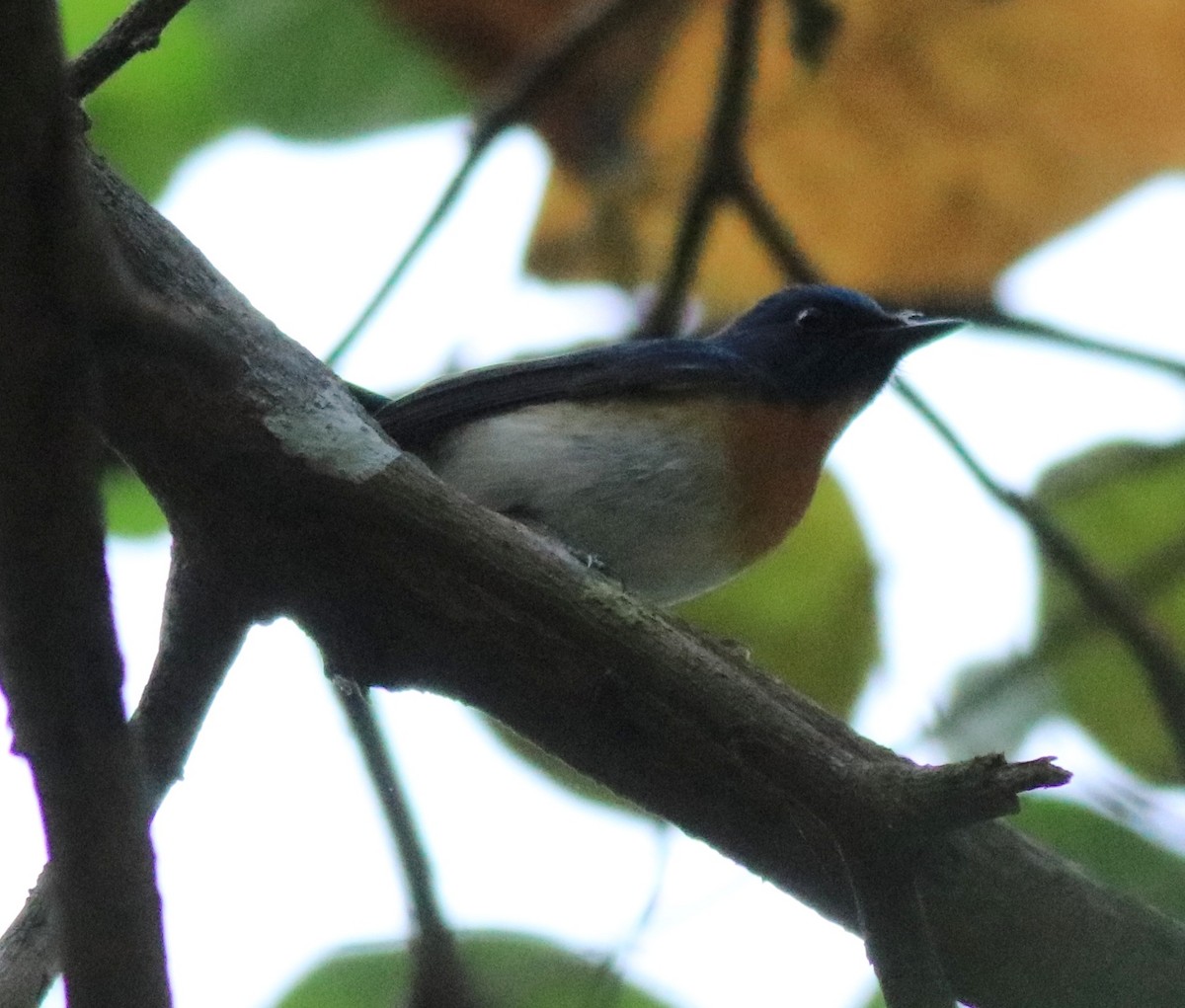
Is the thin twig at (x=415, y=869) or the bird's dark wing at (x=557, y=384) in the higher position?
the bird's dark wing at (x=557, y=384)

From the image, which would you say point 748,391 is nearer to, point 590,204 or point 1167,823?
point 590,204

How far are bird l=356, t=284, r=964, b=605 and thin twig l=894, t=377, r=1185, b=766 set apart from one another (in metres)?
0.60

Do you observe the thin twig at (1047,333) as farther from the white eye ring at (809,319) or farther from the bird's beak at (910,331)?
the white eye ring at (809,319)

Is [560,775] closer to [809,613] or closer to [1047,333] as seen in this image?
[809,613]

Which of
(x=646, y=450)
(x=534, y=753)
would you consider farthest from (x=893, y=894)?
(x=646, y=450)

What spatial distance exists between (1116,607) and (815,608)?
0.81m

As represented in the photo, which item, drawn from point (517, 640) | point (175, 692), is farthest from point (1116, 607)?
point (175, 692)

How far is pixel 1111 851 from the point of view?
294 cm

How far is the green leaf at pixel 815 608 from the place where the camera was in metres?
4.06

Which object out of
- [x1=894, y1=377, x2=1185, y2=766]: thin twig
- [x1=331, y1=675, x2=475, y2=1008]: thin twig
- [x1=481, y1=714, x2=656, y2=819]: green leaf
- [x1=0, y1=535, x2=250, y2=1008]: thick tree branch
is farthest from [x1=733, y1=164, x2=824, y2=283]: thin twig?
[x1=0, y1=535, x2=250, y2=1008]: thick tree branch

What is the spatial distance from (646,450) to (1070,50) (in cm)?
140

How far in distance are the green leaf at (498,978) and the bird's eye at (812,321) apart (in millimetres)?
2385

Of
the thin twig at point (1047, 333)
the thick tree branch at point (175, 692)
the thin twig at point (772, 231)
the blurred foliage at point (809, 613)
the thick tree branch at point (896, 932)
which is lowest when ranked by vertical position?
the thick tree branch at point (896, 932)

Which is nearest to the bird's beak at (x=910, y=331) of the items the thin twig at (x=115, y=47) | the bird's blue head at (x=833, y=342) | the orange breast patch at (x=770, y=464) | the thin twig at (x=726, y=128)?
the bird's blue head at (x=833, y=342)
